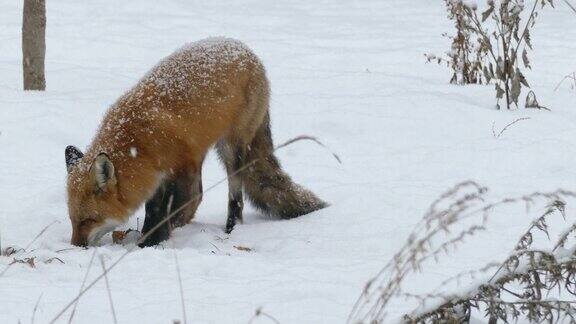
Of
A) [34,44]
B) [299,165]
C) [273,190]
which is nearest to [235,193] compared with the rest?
[273,190]

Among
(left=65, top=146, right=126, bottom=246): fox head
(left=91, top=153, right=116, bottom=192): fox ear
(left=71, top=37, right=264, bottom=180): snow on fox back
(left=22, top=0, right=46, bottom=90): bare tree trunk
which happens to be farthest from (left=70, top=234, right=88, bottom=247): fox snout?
(left=22, top=0, right=46, bottom=90): bare tree trunk

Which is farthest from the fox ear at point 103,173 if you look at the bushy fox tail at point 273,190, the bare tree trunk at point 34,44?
the bare tree trunk at point 34,44

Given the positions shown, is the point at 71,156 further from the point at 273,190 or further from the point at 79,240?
the point at 273,190

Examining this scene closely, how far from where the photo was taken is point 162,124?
19.2 ft

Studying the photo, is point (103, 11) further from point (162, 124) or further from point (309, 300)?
point (309, 300)

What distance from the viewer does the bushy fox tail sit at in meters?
6.46

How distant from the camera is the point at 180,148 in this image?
19.5ft

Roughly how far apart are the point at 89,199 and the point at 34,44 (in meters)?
3.55

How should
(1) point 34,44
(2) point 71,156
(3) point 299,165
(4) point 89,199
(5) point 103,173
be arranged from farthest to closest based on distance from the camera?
(1) point 34,44 → (3) point 299,165 → (2) point 71,156 → (4) point 89,199 → (5) point 103,173

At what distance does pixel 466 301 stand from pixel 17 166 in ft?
15.9

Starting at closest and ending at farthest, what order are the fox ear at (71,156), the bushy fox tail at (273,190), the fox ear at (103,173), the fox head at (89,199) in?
the fox ear at (103,173) < the fox head at (89,199) < the fox ear at (71,156) < the bushy fox tail at (273,190)

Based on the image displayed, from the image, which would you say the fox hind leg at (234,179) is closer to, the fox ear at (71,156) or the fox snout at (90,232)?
the fox snout at (90,232)

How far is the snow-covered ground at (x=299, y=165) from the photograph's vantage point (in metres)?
4.04

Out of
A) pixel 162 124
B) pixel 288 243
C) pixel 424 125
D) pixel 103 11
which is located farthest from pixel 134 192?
pixel 103 11
